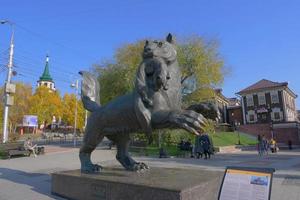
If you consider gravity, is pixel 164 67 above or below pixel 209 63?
below

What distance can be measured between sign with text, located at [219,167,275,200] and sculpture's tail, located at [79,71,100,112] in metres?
4.20

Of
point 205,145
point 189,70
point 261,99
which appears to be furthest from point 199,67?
point 261,99

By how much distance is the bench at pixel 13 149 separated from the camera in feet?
68.5

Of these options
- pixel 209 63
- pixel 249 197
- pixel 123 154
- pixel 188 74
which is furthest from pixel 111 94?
pixel 249 197

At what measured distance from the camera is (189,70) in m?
26.9

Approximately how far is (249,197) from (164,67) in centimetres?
300

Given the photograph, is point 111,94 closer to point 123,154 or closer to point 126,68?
point 126,68

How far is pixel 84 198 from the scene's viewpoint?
675 centimetres

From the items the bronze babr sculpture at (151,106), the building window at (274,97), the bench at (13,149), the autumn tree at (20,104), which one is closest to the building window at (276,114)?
→ the building window at (274,97)

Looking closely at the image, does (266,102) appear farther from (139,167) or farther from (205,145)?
(139,167)

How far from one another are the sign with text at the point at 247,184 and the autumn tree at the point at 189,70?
2176 centimetres

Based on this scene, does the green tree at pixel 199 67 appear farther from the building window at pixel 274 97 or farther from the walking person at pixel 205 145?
the building window at pixel 274 97

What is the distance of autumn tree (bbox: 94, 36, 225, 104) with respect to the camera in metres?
26.8

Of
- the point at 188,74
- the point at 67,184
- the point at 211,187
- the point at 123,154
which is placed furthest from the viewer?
the point at 188,74
